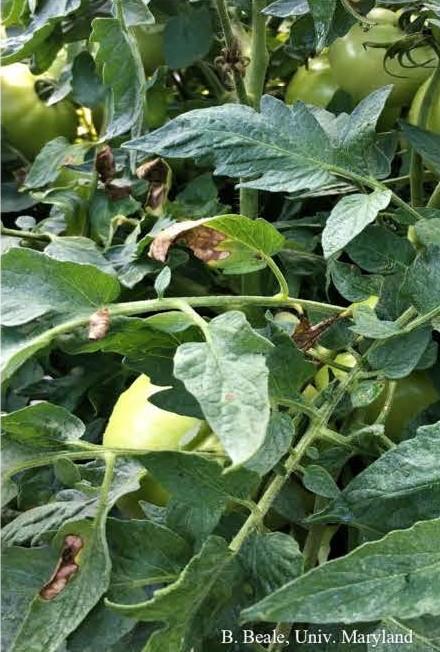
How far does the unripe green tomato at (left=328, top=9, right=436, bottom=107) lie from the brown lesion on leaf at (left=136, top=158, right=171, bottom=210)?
13 centimetres

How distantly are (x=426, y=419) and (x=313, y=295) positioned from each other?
0.44 ft

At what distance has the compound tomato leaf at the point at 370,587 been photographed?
0.89 feet

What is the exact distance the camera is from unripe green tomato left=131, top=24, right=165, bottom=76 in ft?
1.98

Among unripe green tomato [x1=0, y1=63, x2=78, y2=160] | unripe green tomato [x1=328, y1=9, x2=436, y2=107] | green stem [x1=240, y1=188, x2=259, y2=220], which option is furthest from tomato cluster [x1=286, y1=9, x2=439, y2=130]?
unripe green tomato [x1=0, y1=63, x2=78, y2=160]

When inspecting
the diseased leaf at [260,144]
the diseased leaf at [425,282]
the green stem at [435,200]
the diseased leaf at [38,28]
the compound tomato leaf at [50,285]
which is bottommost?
the green stem at [435,200]

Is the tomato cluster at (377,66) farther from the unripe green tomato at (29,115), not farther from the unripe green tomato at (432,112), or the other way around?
the unripe green tomato at (29,115)

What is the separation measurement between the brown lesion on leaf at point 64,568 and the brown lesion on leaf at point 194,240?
12 cm

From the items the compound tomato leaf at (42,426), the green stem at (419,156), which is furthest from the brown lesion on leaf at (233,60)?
the compound tomato leaf at (42,426)

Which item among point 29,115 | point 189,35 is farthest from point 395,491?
point 29,115

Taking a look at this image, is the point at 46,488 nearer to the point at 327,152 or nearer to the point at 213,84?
the point at 327,152

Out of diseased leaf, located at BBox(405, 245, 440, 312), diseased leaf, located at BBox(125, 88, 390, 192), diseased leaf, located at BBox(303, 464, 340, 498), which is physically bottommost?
diseased leaf, located at BBox(303, 464, 340, 498)

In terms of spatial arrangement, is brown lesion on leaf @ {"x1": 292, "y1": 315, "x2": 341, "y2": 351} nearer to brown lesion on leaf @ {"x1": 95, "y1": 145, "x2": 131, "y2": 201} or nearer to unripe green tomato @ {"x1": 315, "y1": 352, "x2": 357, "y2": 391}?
unripe green tomato @ {"x1": 315, "y1": 352, "x2": 357, "y2": 391}

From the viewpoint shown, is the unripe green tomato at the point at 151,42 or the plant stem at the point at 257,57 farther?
the unripe green tomato at the point at 151,42

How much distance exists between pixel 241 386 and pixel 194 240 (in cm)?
9
